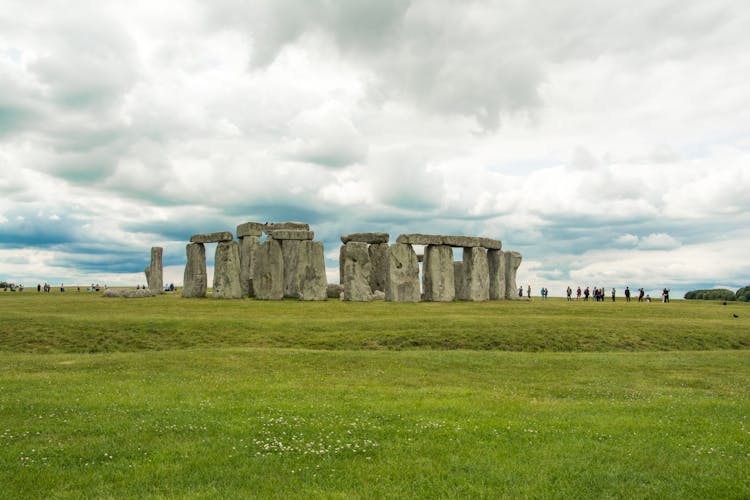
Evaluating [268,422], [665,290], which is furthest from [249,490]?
[665,290]

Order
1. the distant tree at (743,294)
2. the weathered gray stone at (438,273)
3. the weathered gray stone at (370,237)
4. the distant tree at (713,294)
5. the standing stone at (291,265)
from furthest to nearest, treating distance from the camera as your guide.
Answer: the distant tree at (713,294)
the distant tree at (743,294)
the weathered gray stone at (370,237)
the weathered gray stone at (438,273)
the standing stone at (291,265)

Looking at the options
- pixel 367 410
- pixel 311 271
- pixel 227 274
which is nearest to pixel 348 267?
pixel 311 271

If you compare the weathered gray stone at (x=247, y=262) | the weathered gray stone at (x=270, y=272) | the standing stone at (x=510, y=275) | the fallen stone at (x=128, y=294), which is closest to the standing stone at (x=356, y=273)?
the weathered gray stone at (x=270, y=272)

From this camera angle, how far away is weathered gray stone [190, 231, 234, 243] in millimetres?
41250

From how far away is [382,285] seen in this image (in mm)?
47844

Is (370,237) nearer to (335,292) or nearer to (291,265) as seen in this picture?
(335,292)

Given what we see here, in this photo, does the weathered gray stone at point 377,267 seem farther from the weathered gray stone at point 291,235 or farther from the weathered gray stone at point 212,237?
the weathered gray stone at point 212,237

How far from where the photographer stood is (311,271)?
3891 centimetres

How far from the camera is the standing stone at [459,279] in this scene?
4391cm

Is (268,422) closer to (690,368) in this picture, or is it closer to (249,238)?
(690,368)

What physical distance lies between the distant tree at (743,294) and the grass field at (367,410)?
37478 millimetres

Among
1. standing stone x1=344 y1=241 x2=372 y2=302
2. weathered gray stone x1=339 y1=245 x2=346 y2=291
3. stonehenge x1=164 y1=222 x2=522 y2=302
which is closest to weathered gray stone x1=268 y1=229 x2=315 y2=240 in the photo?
stonehenge x1=164 y1=222 x2=522 y2=302

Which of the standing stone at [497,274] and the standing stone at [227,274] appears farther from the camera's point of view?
the standing stone at [497,274]

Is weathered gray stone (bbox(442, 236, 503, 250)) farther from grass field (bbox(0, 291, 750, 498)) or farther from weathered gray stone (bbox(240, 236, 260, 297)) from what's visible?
grass field (bbox(0, 291, 750, 498))
